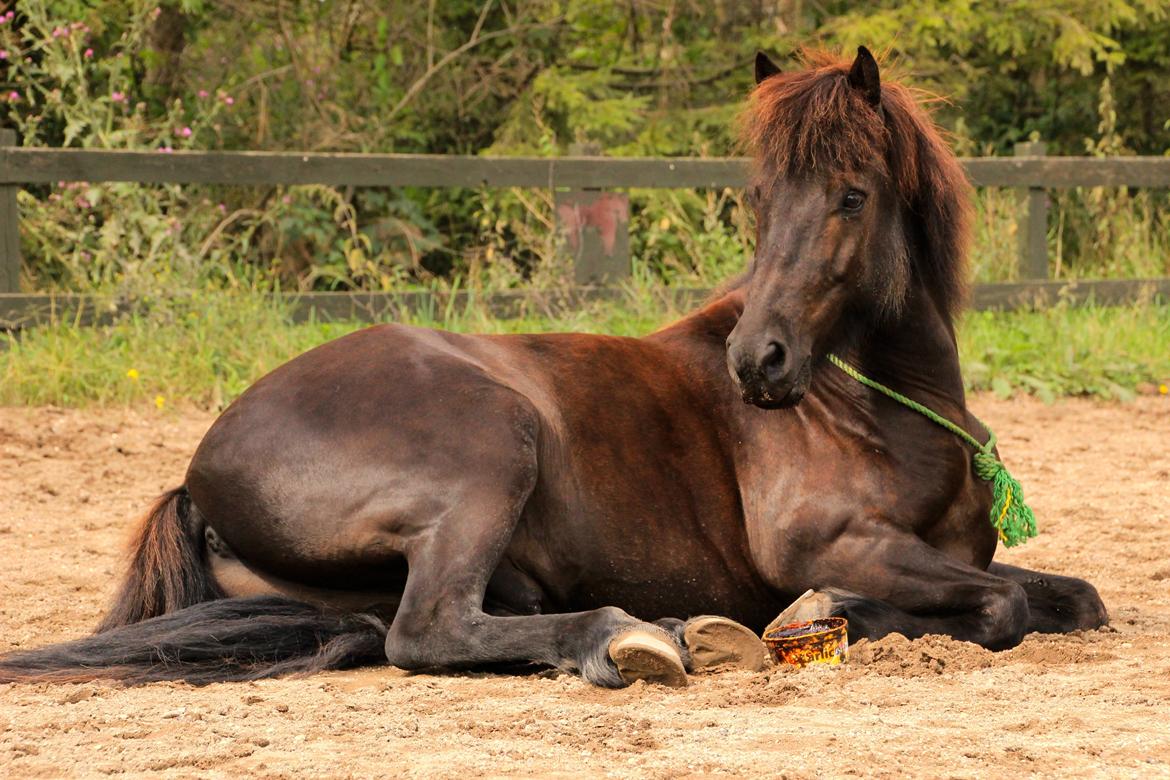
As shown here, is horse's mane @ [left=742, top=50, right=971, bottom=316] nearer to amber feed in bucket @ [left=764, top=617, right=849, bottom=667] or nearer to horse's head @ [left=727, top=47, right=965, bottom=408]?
horse's head @ [left=727, top=47, right=965, bottom=408]

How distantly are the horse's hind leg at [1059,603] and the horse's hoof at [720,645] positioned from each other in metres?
0.99

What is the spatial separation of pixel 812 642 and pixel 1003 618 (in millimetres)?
667

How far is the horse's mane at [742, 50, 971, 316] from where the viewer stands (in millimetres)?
3820

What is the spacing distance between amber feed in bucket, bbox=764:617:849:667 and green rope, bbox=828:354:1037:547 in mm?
764

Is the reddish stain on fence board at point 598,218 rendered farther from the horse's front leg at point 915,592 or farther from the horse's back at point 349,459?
the horse's front leg at point 915,592

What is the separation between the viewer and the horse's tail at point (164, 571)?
401 centimetres

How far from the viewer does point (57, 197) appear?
9703 millimetres

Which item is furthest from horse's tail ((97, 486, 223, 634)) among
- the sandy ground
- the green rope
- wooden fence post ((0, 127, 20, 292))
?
wooden fence post ((0, 127, 20, 292))

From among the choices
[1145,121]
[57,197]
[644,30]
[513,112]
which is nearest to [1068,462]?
[57,197]

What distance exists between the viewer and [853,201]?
3.85 m

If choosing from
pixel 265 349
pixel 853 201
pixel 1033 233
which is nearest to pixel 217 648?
pixel 853 201

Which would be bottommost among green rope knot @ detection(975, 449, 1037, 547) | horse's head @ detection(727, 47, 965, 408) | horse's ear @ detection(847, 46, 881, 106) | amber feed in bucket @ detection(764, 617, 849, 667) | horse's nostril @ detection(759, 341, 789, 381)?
amber feed in bucket @ detection(764, 617, 849, 667)

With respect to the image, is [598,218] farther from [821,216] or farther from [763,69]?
[821,216]

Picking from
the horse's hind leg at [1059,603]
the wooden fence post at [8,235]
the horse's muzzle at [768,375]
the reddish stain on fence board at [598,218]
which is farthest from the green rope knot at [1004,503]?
the wooden fence post at [8,235]
